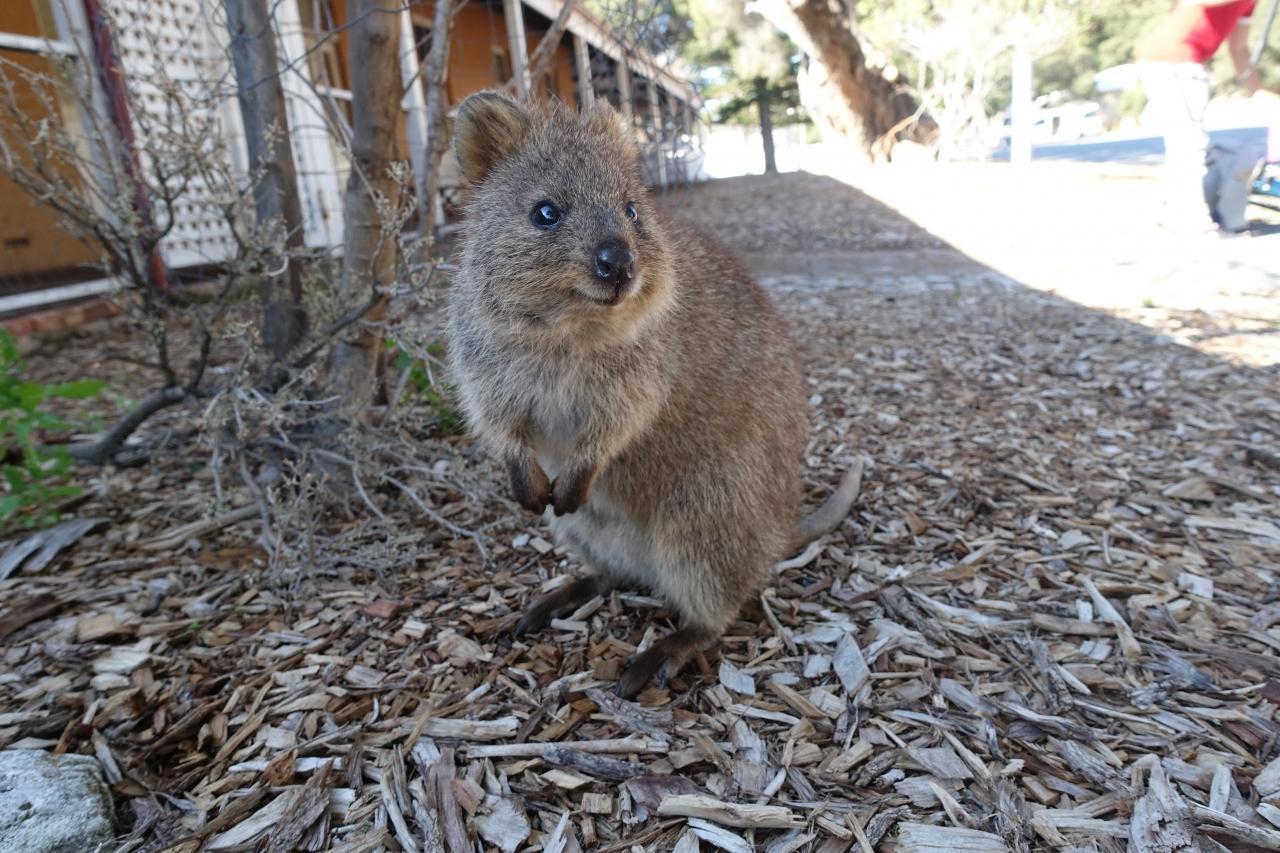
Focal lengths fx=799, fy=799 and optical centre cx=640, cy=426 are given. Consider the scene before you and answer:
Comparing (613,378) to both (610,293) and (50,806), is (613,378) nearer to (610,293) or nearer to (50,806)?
(610,293)

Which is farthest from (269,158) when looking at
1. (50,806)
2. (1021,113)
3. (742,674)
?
(1021,113)

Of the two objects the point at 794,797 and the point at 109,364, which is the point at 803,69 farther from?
the point at 794,797

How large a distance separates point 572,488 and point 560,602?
551 millimetres

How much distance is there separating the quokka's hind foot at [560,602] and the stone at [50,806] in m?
1.23

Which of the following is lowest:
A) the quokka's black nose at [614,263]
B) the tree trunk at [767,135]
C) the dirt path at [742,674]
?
the dirt path at [742,674]

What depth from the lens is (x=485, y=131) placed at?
2.54 meters

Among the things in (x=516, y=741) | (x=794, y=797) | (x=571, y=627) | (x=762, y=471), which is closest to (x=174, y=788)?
(x=516, y=741)

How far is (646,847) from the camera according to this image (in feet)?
6.38

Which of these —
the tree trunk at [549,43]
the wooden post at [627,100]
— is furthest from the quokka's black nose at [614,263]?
the tree trunk at [549,43]

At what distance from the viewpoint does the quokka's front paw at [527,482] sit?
8.61 ft

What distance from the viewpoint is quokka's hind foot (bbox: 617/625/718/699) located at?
2.51m

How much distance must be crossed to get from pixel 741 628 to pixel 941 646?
2.20 feet

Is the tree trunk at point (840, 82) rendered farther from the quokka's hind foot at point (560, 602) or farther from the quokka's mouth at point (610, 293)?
the quokka's mouth at point (610, 293)

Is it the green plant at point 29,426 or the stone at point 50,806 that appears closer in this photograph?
the stone at point 50,806
